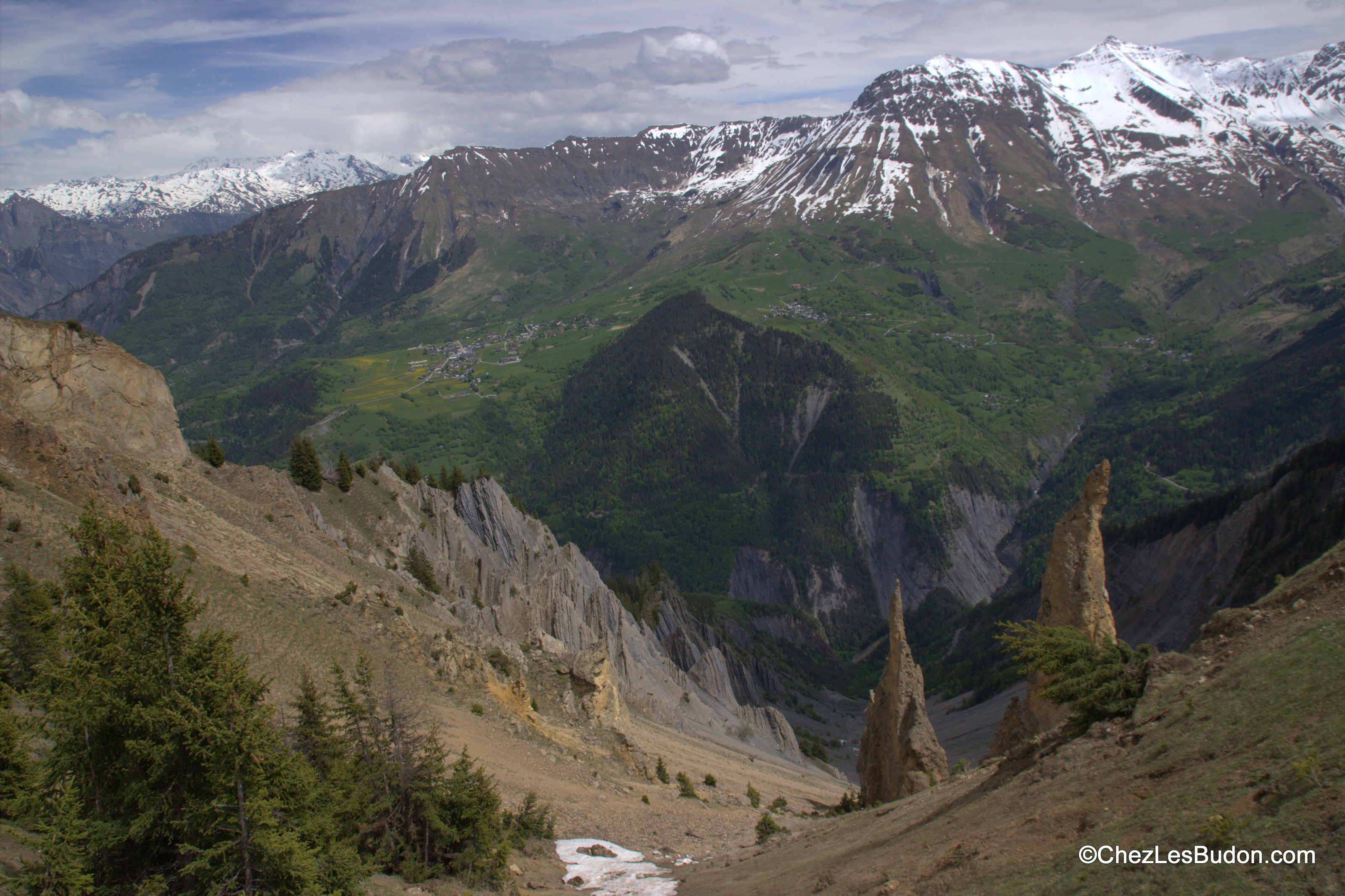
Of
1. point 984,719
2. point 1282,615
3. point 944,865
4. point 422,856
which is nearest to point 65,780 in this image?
point 422,856

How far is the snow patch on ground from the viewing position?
23.4 metres

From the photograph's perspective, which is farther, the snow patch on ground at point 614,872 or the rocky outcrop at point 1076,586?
the rocky outcrop at point 1076,586

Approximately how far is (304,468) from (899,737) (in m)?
43.3

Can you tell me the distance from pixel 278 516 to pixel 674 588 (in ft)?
243

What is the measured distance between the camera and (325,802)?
58.4 feet

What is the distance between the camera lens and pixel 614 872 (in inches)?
989

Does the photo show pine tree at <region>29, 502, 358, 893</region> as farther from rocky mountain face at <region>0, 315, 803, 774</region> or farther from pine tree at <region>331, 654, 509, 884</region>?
rocky mountain face at <region>0, 315, 803, 774</region>

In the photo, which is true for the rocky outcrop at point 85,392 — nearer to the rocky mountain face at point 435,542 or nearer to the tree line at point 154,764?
the rocky mountain face at point 435,542

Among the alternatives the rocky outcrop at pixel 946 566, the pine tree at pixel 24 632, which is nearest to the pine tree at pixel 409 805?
the pine tree at pixel 24 632

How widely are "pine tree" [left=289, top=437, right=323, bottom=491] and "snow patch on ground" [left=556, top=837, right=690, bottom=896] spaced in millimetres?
38365

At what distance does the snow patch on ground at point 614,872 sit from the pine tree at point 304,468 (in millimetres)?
38365

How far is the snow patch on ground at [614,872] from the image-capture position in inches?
922

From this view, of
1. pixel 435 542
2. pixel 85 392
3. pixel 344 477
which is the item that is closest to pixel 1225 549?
pixel 435 542

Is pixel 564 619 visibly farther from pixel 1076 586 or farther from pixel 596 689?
pixel 1076 586
